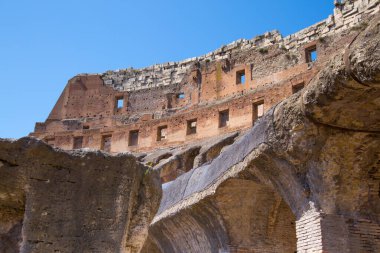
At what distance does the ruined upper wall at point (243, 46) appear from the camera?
1049 inches

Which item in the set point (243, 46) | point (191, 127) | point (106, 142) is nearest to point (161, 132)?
point (191, 127)

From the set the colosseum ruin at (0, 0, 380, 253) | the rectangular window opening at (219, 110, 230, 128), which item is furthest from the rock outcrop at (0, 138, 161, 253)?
the rectangular window opening at (219, 110, 230, 128)

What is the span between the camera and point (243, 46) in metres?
32.5

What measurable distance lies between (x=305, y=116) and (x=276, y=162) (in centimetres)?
104

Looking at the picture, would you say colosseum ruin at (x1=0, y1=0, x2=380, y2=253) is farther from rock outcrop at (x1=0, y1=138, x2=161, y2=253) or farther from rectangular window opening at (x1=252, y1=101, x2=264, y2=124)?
rectangular window opening at (x1=252, y1=101, x2=264, y2=124)

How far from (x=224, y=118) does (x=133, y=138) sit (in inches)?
256

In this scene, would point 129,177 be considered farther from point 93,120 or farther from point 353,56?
point 93,120

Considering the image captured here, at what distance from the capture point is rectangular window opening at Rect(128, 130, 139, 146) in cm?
2966

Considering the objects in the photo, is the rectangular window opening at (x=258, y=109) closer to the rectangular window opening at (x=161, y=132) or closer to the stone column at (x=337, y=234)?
the rectangular window opening at (x=161, y=132)

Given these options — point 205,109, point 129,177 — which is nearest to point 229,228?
point 129,177

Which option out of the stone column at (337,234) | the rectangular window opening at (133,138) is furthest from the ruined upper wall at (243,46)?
the stone column at (337,234)

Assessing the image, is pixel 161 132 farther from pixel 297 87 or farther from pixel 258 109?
pixel 297 87

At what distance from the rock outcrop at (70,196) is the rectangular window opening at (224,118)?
68.4 feet

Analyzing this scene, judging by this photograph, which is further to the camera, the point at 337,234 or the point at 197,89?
the point at 197,89
